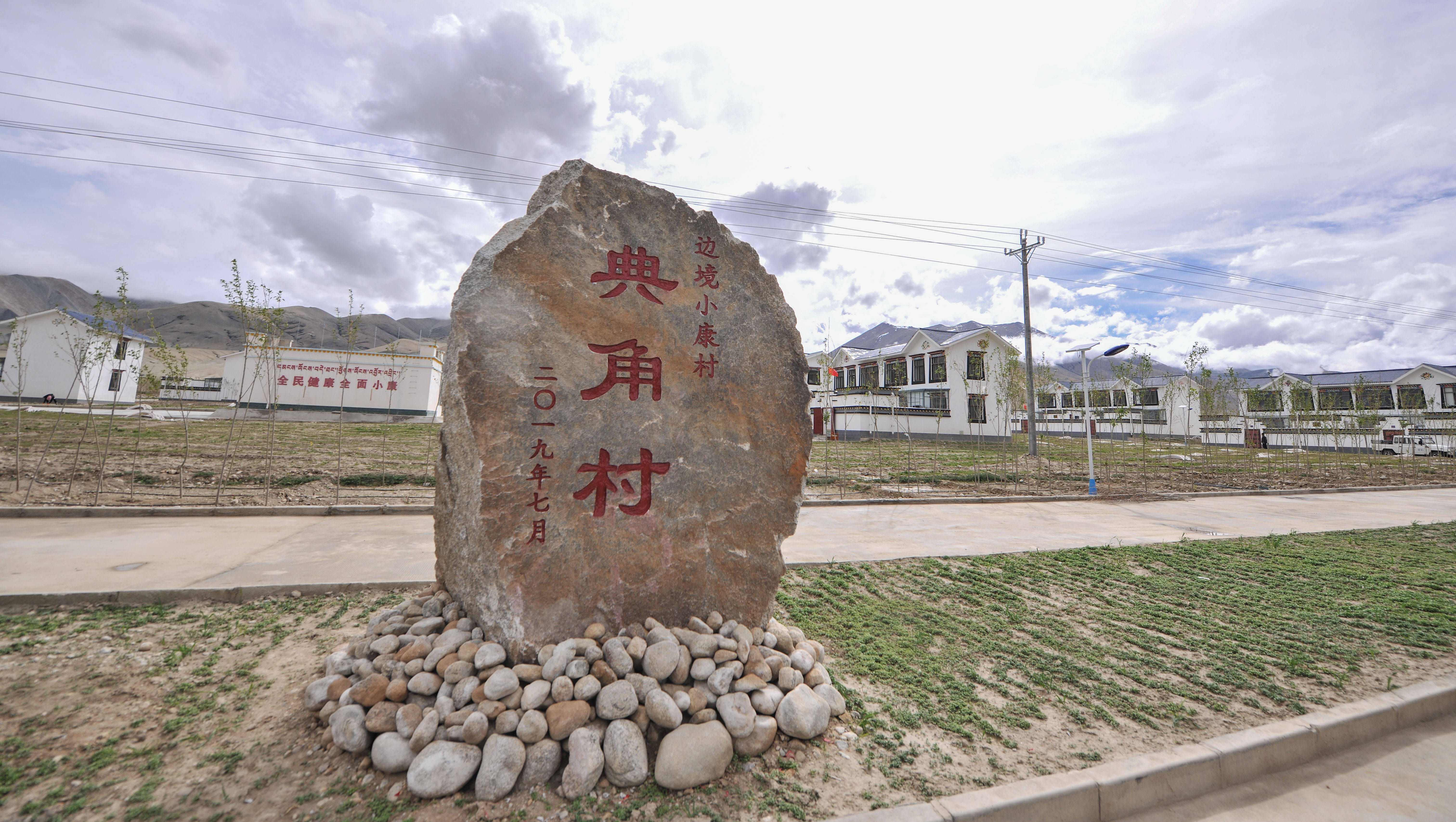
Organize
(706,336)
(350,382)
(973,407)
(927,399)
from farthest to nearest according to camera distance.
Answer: (927,399)
(973,407)
(350,382)
(706,336)

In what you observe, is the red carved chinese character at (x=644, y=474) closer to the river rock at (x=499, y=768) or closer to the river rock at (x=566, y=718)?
the river rock at (x=566, y=718)

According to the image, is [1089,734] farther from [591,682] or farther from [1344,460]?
[1344,460]

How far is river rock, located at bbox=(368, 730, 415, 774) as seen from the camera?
2.51 metres

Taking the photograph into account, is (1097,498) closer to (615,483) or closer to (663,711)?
(615,483)

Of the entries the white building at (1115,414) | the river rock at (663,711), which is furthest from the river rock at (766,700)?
the white building at (1115,414)

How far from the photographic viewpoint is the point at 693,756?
8.53 ft

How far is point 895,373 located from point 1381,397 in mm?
31250

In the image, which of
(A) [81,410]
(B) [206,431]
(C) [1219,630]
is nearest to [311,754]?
(C) [1219,630]

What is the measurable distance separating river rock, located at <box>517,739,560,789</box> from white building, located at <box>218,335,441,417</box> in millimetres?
30900

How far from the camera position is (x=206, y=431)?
18.4m

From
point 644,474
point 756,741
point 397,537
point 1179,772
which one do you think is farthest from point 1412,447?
point 397,537

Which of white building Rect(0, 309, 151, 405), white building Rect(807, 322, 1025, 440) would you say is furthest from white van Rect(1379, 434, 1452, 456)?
white building Rect(0, 309, 151, 405)

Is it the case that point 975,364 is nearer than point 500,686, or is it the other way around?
point 500,686

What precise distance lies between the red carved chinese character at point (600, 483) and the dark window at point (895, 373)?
3136 centimetres
